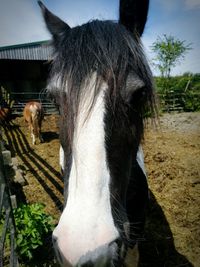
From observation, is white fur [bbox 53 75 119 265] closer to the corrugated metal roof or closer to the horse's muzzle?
the horse's muzzle

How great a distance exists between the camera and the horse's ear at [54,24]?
2266 millimetres

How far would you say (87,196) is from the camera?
133cm

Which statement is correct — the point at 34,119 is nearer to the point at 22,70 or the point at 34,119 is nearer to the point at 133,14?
the point at 133,14

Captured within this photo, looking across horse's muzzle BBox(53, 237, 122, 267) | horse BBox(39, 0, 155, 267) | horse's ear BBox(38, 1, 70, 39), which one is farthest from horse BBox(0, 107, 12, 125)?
horse's muzzle BBox(53, 237, 122, 267)

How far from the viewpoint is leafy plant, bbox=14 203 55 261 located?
3.03m

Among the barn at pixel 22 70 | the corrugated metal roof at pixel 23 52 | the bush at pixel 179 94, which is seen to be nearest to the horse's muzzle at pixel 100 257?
the bush at pixel 179 94

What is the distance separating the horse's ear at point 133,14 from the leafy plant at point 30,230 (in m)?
2.62

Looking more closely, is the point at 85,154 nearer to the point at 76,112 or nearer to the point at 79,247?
the point at 76,112

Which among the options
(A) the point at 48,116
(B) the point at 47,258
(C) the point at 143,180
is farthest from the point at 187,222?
(A) the point at 48,116

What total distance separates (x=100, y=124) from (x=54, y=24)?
4.35ft

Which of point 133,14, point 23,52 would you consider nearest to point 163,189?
point 133,14

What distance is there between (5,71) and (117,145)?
20746 millimetres

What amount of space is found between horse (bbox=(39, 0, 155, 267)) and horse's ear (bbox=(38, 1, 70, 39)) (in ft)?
1.27

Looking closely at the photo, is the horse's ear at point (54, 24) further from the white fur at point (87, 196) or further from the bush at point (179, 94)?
the bush at point (179, 94)
